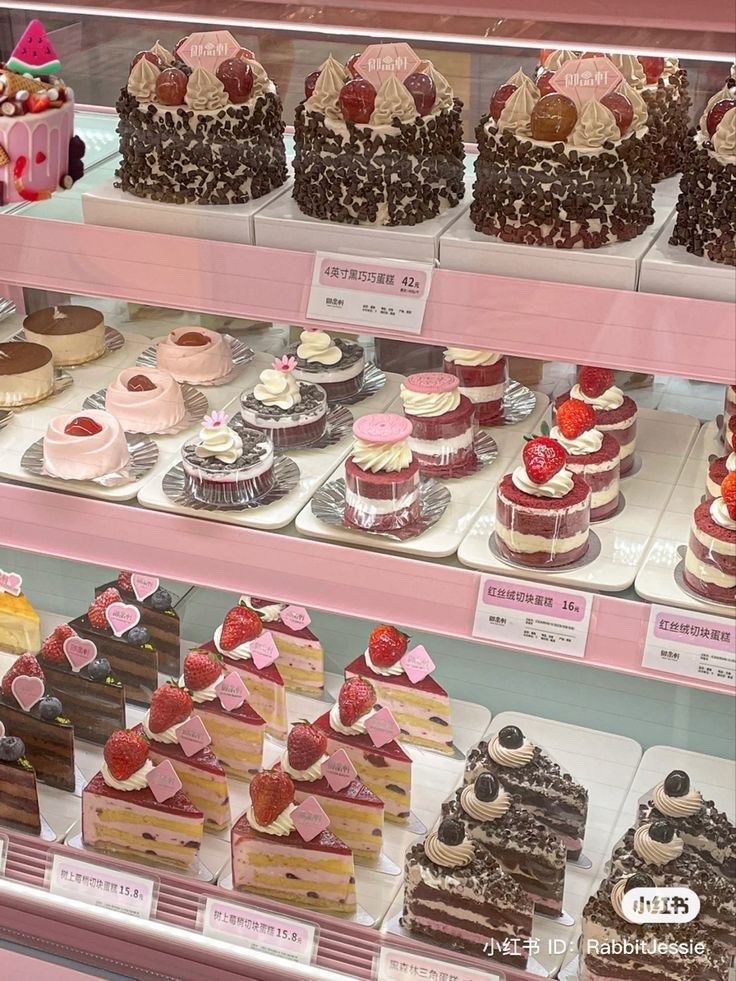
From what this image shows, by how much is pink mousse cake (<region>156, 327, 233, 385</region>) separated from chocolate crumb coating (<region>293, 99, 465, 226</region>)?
0.73 metres

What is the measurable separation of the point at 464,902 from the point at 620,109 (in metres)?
1.31

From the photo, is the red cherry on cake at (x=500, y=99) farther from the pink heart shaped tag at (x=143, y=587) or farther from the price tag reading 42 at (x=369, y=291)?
the pink heart shaped tag at (x=143, y=587)

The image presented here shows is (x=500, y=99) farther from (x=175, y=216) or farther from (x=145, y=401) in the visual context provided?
(x=145, y=401)

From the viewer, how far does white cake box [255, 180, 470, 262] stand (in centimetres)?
159

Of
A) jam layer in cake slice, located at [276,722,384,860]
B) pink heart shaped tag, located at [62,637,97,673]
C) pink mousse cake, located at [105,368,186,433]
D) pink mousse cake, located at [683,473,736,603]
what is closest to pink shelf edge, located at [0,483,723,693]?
pink mousse cake, located at [683,473,736,603]

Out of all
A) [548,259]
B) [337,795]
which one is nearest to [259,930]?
[337,795]

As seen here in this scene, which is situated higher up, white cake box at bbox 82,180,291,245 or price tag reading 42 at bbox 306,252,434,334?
white cake box at bbox 82,180,291,245

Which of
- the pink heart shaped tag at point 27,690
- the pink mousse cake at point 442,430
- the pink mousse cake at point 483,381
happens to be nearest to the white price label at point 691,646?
the pink mousse cake at point 442,430

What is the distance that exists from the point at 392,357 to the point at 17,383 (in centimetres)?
71

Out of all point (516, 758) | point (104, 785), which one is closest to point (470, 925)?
point (516, 758)

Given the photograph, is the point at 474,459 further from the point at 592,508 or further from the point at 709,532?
the point at 709,532

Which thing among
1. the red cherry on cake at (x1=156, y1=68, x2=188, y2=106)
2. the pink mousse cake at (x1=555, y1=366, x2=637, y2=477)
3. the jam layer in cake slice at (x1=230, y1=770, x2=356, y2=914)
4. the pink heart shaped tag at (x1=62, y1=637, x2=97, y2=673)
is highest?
the red cherry on cake at (x1=156, y1=68, x2=188, y2=106)

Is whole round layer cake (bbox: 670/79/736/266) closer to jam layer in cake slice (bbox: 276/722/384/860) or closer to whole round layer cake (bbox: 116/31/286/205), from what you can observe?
whole round layer cake (bbox: 116/31/286/205)

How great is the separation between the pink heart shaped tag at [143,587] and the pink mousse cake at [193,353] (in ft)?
2.01
